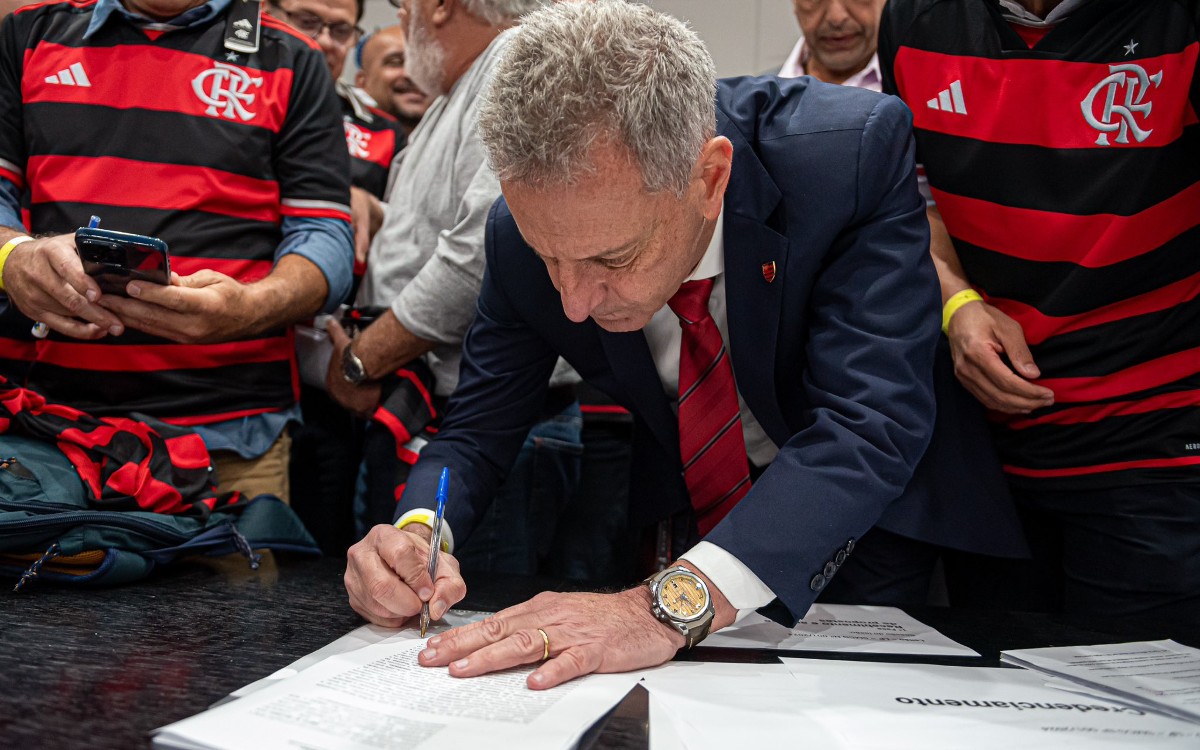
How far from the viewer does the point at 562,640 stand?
43.6 inches

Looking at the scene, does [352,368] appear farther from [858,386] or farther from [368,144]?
[858,386]

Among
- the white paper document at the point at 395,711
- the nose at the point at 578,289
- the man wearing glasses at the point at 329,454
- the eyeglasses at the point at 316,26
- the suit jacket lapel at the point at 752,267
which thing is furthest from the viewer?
the eyeglasses at the point at 316,26

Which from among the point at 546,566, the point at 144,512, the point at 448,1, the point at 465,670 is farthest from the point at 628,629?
the point at 448,1

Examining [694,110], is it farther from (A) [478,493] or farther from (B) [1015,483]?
(B) [1015,483]

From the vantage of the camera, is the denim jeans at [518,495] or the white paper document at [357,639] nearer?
the white paper document at [357,639]

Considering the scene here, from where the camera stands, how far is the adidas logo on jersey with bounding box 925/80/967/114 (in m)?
1.63

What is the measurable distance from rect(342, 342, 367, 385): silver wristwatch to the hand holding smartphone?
50cm

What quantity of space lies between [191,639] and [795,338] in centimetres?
90

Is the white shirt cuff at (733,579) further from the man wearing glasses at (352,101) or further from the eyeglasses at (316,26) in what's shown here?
the eyeglasses at (316,26)

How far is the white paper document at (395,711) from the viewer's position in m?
0.86

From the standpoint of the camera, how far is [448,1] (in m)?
2.27

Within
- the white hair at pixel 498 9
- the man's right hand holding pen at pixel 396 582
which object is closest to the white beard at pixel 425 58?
the white hair at pixel 498 9

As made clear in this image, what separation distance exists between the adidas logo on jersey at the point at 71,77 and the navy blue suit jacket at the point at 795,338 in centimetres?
92

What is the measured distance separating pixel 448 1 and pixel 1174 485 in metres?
1.74
